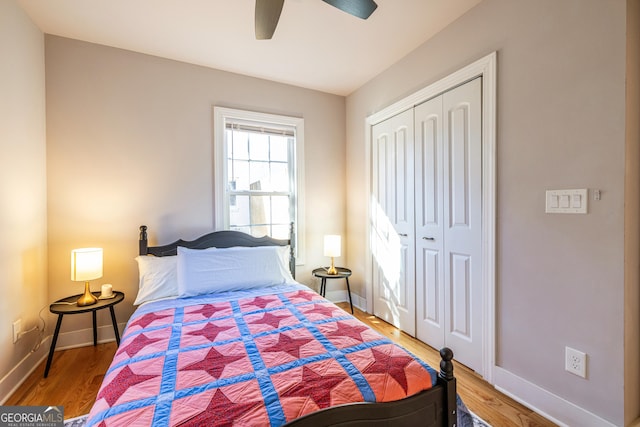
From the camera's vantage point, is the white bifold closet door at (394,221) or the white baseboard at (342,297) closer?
the white bifold closet door at (394,221)

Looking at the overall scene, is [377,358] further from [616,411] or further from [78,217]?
[78,217]

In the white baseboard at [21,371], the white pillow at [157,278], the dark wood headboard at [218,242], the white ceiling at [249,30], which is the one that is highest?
the white ceiling at [249,30]

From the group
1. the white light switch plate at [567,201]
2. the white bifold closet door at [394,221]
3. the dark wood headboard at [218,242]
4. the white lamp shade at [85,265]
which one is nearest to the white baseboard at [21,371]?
the white lamp shade at [85,265]

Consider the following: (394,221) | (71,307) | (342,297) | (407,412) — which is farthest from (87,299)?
(394,221)

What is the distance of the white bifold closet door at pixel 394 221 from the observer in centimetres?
276

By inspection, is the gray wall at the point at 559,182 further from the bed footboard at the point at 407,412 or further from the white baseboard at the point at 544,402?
the bed footboard at the point at 407,412

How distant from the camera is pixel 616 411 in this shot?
142 centimetres

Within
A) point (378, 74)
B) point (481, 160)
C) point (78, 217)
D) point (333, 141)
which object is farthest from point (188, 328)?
point (378, 74)

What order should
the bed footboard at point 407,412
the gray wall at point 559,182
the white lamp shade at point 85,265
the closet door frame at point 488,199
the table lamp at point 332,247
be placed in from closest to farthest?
the bed footboard at point 407,412, the gray wall at point 559,182, the closet door frame at point 488,199, the white lamp shade at point 85,265, the table lamp at point 332,247

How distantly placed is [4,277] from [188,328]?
1.32 metres

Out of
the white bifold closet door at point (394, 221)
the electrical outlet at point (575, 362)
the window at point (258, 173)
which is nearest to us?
the electrical outlet at point (575, 362)

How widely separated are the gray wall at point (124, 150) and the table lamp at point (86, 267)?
0.36m

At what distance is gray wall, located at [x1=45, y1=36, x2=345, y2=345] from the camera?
8.18 ft

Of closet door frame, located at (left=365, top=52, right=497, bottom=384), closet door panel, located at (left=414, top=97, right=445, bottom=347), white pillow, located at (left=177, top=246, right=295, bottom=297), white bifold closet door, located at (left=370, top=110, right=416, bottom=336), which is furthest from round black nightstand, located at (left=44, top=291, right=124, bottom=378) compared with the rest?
closet door frame, located at (left=365, top=52, right=497, bottom=384)
